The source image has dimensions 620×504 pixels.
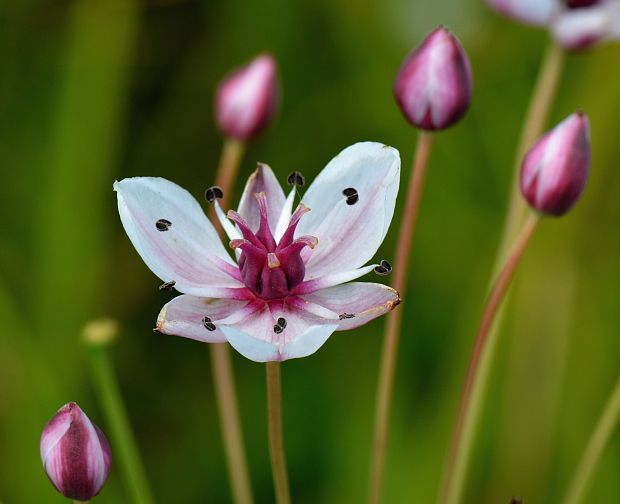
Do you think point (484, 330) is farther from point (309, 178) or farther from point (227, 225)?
point (309, 178)

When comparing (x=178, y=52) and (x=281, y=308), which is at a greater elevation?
(x=178, y=52)

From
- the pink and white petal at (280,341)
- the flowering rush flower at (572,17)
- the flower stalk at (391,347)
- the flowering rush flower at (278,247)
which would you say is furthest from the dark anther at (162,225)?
the flowering rush flower at (572,17)

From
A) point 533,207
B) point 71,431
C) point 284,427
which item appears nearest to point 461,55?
point 533,207

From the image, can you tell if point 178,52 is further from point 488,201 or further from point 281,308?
point 281,308

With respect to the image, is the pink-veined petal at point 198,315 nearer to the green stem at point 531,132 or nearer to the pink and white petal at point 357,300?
the pink and white petal at point 357,300

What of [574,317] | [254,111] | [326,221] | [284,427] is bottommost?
[284,427]

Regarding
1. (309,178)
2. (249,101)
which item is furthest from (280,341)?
(309,178)

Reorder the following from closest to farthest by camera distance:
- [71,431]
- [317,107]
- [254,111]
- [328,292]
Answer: [71,431]
[328,292]
[254,111]
[317,107]

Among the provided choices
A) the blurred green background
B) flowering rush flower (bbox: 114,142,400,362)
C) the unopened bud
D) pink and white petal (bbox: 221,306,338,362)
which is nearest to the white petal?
flowering rush flower (bbox: 114,142,400,362)

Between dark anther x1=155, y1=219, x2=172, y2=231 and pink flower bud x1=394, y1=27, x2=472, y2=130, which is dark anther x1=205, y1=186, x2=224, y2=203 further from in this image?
pink flower bud x1=394, y1=27, x2=472, y2=130
